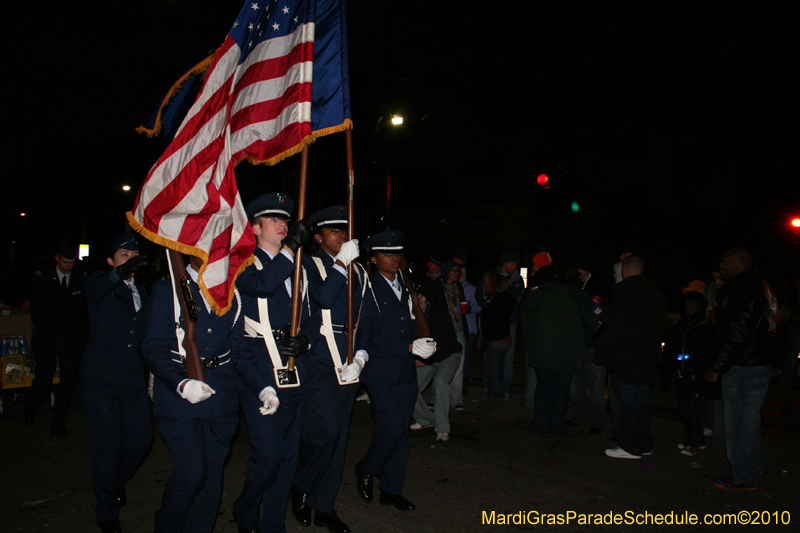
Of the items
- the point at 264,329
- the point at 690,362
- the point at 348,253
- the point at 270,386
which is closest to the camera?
the point at 270,386

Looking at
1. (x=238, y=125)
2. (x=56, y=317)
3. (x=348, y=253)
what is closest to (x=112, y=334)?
(x=238, y=125)

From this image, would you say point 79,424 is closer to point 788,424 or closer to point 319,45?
point 319,45

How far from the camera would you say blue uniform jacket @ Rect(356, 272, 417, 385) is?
447 centimetres

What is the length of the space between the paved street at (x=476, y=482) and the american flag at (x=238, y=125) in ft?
7.18

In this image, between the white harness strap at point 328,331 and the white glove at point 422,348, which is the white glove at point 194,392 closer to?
the white harness strap at point 328,331

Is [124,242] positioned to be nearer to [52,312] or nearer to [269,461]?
[269,461]

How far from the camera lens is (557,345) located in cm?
659

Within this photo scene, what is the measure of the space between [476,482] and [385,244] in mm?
2307

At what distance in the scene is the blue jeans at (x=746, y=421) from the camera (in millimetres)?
4926

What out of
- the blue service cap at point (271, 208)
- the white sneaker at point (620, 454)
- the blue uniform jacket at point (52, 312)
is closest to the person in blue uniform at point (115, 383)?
the blue service cap at point (271, 208)

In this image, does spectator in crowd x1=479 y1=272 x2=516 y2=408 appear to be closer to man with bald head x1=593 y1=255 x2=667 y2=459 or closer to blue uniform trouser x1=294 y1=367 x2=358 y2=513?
man with bald head x1=593 y1=255 x2=667 y2=459

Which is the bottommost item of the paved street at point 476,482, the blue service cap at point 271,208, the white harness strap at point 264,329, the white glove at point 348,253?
the paved street at point 476,482

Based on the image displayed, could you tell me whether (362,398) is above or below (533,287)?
below

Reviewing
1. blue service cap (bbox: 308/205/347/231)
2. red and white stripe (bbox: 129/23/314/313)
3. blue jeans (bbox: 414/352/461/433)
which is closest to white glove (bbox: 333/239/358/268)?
blue service cap (bbox: 308/205/347/231)
